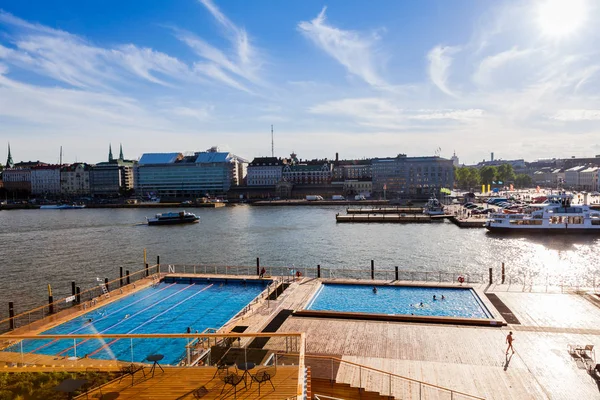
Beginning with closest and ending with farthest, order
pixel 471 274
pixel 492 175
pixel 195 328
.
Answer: pixel 195 328
pixel 471 274
pixel 492 175

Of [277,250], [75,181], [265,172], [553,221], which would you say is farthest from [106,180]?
[553,221]

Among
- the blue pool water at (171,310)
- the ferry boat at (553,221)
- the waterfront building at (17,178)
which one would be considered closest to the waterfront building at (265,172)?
→ the waterfront building at (17,178)

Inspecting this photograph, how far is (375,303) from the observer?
87.6ft

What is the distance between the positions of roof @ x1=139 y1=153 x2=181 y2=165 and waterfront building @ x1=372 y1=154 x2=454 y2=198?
85.3 m

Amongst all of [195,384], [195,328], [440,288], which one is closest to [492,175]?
[440,288]

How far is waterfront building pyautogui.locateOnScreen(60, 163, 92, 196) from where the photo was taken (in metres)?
190

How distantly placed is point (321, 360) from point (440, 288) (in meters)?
16.0

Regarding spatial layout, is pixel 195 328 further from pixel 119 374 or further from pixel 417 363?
pixel 119 374

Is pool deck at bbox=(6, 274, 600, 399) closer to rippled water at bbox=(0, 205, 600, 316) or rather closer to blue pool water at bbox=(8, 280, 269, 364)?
blue pool water at bbox=(8, 280, 269, 364)

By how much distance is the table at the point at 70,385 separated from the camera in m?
8.94

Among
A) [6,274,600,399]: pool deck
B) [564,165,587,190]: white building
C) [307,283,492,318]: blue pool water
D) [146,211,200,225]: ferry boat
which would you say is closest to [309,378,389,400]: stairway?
[6,274,600,399]: pool deck

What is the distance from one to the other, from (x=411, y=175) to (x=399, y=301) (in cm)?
13770

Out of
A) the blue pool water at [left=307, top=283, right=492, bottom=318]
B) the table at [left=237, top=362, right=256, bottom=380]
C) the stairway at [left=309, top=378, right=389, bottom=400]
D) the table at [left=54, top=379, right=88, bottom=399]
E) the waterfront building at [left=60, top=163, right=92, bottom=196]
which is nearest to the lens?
the table at [left=54, top=379, right=88, bottom=399]

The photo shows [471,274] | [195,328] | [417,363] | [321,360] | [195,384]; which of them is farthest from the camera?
[471,274]
